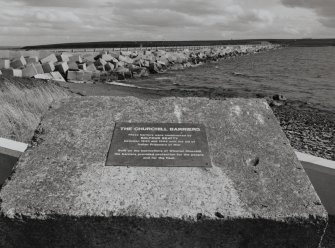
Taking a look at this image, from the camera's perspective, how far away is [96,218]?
8.42 feet

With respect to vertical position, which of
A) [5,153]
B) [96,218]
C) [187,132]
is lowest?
[5,153]

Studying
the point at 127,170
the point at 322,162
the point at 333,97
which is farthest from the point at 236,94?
the point at 127,170

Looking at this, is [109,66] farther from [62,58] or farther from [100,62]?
[62,58]

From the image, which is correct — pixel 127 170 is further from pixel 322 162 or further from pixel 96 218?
pixel 322 162

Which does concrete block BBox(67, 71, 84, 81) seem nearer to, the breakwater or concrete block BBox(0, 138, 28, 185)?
the breakwater

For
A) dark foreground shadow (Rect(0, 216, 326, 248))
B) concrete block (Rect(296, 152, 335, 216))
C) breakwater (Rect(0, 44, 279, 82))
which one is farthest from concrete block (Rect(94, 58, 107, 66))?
dark foreground shadow (Rect(0, 216, 326, 248))

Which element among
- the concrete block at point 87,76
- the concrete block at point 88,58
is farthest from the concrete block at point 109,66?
the concrete block at point 87,76

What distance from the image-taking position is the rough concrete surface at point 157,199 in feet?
8.52

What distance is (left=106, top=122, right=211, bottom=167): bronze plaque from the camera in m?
3.05

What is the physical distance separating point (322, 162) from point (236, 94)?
52.5ft

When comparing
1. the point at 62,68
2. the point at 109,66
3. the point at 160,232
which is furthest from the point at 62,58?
the point at 160,232

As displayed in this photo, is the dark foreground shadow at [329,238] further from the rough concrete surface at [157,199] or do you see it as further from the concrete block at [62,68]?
the concrete block at [62,68]

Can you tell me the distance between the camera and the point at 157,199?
270 centimetres

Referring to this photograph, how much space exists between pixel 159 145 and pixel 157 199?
2.08ft
